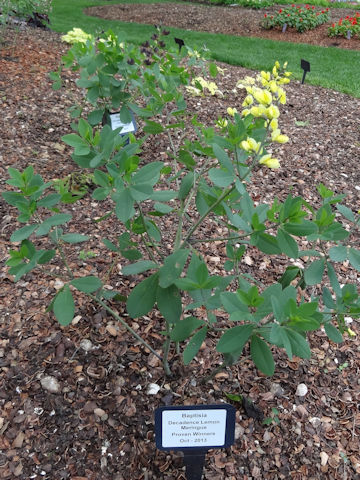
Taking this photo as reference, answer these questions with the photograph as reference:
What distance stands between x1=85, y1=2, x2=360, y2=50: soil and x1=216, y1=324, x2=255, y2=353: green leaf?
8122 millimetres

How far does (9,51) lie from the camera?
180 inches

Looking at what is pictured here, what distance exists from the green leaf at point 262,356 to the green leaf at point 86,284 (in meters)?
0.46

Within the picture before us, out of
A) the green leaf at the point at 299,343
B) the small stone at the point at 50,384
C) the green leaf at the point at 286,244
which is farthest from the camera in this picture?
the small stone at the point at 50,384

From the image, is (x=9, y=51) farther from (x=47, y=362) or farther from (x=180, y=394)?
(x=180, y=394)

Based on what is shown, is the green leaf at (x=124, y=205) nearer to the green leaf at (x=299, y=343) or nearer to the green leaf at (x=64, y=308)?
the green leaf at (x=64, y=308)

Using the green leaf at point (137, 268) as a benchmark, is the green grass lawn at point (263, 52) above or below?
below

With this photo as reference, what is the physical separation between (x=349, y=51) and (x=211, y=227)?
6285mm

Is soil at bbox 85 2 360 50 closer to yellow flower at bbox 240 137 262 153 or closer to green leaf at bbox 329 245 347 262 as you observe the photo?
green leaf at bbox 329 245 347 262

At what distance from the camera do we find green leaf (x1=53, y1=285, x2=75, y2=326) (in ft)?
4.00

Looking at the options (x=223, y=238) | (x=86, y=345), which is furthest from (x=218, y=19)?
(x=223, y=238)

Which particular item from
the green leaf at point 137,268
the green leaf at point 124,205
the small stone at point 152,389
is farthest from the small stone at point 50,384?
the green leaf at point 124,205

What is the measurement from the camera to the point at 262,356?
44.7 inches

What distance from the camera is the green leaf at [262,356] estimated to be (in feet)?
3.70

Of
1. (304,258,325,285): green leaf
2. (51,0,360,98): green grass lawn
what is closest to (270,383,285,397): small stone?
(304,258,325,285): green leaf
